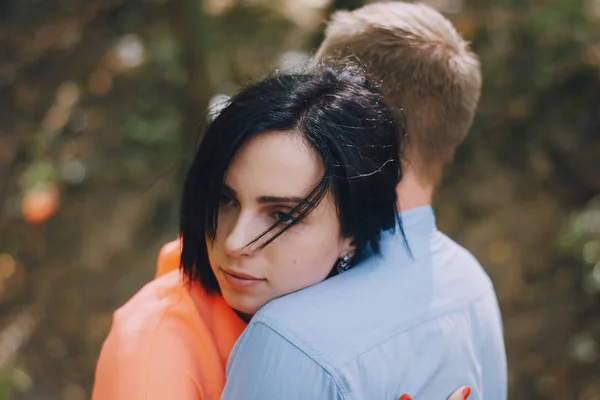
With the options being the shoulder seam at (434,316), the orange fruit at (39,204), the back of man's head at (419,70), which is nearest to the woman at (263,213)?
the shoulder seam at (434,316)

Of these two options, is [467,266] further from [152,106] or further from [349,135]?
[152,106]

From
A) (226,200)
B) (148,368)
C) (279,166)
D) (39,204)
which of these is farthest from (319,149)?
(39,204)

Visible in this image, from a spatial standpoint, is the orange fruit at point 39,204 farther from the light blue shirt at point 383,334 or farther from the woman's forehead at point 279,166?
the woman's forehead at point 279,166

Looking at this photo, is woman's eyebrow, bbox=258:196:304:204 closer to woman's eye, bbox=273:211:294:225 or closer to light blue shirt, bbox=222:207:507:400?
woman's eye, bbox=273:211:294:225

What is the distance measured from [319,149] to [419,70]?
455 mm

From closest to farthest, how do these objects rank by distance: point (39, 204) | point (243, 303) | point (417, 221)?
point (243, 303), point (417, 221), point (39, 204)

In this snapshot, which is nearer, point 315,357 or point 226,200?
point 315,357

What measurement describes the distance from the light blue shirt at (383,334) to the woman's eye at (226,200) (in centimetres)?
16

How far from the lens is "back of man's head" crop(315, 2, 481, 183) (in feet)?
4.52

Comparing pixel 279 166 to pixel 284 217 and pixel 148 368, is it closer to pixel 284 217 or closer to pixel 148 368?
pixel 284 217

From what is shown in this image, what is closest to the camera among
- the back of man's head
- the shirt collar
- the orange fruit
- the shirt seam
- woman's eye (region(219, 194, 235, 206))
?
the shirt seam

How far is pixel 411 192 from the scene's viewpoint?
Answer: 4.33 ft

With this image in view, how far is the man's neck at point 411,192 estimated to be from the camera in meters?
1.30

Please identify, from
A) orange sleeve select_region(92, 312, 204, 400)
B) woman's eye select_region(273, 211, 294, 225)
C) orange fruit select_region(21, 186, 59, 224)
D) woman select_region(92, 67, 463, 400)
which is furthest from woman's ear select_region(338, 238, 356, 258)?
orange fruit select_region(21, 186, 59, 224)
